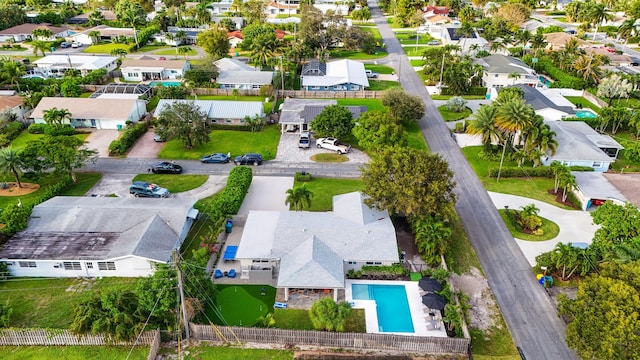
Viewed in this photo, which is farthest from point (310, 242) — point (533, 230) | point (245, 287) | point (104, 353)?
point (533, 230)

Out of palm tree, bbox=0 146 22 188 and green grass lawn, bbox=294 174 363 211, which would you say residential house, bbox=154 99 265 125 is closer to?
green grass lawn, bbox=294 174 363 211

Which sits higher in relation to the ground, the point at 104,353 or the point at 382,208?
→ the point at 382,208

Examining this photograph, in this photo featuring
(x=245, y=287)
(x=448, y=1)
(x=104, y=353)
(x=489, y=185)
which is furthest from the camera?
(x=448, y=1)

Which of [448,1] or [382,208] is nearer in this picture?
[382,208]

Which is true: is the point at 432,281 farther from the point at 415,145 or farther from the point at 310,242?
the point at 415,145

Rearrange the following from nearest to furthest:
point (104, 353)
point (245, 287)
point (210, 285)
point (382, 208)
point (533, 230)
Answer: point (104, 353)
point (210, 285)
point (245, 287)
point (382, 208)
point (533, 230)

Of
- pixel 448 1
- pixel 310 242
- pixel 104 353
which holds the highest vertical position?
pixel 448 1

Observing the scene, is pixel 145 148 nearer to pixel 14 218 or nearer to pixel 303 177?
pixel 303 177
